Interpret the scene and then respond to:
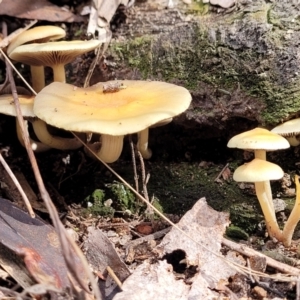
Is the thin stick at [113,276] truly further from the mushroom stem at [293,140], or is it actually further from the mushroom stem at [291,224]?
the mushroom stem at [293,140]

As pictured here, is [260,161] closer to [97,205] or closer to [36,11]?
[97,205]

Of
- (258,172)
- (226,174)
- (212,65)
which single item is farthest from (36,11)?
(258,172)

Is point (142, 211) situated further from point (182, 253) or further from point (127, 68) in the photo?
point (127, 68)

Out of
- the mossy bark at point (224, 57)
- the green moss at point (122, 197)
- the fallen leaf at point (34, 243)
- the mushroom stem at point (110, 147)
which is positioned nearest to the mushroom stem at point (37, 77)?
the mossy bark at point (224, 57)

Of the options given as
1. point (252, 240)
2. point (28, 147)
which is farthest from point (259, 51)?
point (28, 147)

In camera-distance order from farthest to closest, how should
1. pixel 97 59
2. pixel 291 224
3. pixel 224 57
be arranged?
pixel 97 59
pixel 224 57
pixel 291 224
